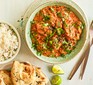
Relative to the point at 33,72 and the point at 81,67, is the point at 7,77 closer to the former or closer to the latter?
the point at 33,72

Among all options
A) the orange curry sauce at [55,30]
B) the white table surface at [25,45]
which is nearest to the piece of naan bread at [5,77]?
the white table surface at [25,45]

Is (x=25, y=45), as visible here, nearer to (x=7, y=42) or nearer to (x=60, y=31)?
(x=7, y=42)

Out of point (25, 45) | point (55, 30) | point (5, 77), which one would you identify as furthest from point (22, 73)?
point (55, 30)

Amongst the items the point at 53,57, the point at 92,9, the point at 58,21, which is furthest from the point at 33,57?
the point at 92,9

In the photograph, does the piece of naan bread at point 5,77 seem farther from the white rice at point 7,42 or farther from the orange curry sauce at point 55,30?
Result: the orange curry sauce at point 55,30

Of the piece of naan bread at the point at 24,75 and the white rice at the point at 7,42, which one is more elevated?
the white rice at the point at 7,42
